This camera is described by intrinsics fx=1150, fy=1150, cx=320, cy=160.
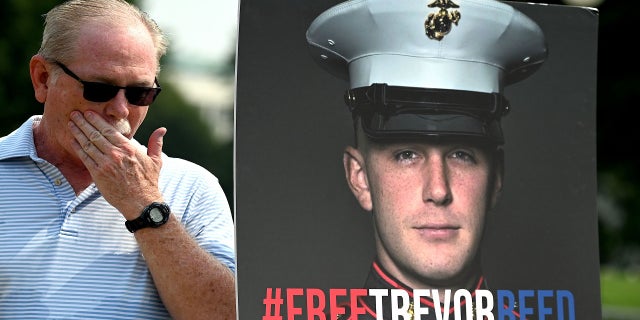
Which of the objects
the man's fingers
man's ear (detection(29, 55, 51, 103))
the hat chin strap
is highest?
man's ear (detection(29, 55, 51, 103))

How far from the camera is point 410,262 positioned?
290cm

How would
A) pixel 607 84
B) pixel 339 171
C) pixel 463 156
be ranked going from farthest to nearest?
pixel 607 84 < pixel 463 156 < pixel 339 171

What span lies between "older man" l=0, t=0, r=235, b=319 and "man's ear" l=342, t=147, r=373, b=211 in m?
0.40

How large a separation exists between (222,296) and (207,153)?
4912cm

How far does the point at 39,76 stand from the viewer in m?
3.11

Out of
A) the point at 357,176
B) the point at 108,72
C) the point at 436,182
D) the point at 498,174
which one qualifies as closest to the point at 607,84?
the point at 498,174

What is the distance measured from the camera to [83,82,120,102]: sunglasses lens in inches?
115

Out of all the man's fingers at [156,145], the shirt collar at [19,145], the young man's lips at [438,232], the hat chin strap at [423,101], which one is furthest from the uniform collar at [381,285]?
the shirt collar at [19,145]

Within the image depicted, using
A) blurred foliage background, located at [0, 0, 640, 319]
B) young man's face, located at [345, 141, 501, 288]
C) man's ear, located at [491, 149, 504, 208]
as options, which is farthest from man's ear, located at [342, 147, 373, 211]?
blurred foliage background, located at [0, 0, 640, 319]

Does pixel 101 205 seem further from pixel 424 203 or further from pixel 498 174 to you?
pixel 498 174

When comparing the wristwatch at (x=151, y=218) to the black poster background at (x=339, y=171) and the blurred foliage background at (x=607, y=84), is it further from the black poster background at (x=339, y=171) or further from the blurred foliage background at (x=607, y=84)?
the blurred foliage background at (x=607, y=84)

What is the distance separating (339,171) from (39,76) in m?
0.89

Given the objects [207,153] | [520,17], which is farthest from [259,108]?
[207,153]

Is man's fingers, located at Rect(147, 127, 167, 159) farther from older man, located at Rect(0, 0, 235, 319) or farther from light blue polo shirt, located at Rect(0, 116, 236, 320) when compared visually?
light blue polo shirt, located at Rect(0, 116, 236, 320)
